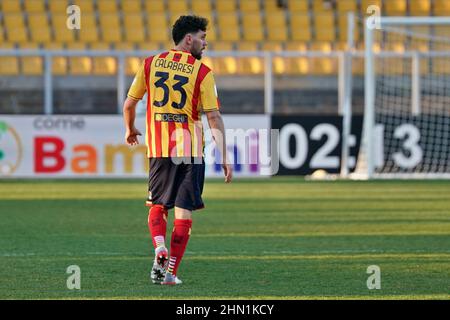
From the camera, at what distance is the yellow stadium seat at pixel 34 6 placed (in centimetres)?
2322

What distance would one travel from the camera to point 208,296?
21.7ft

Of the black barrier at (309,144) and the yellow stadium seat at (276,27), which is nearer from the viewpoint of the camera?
the black barrier at (309,144)

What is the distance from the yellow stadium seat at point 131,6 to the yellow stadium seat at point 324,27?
364cm

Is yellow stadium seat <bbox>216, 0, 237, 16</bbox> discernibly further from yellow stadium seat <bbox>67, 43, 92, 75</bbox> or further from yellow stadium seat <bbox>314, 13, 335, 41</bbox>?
yellow stadium seat <bbox>67, 43, 92, 75</bbox>

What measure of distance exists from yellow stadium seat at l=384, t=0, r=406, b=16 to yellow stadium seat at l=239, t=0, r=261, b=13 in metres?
2.69

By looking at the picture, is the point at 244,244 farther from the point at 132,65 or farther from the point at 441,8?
the point at 441,8

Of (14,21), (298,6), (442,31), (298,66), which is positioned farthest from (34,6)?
(442,31)

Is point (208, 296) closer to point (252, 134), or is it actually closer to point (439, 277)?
point (439, 277)

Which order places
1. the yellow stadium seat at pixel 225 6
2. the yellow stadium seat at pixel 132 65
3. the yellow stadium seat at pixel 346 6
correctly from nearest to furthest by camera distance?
the yellow stadium seat at pixel 132 65 → the yellow stadium seat at pixel 225 6 → the yellow stadium seat at pixel 346 6

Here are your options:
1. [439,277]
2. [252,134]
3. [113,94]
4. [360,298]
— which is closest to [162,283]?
[360,298]

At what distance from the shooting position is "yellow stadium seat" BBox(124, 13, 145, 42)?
23281 millimetres

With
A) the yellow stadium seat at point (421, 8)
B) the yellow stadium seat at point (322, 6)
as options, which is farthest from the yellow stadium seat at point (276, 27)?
the yellow stadium seat at point (421, 8)

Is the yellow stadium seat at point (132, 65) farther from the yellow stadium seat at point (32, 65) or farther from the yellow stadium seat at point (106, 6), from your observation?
the yellow stadium seat at point (32, 65)

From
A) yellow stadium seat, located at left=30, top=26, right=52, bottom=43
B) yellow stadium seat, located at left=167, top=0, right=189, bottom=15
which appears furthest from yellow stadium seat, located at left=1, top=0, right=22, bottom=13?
yellow stadium seat, located at left=167, top=0, right=189, bottom=15
